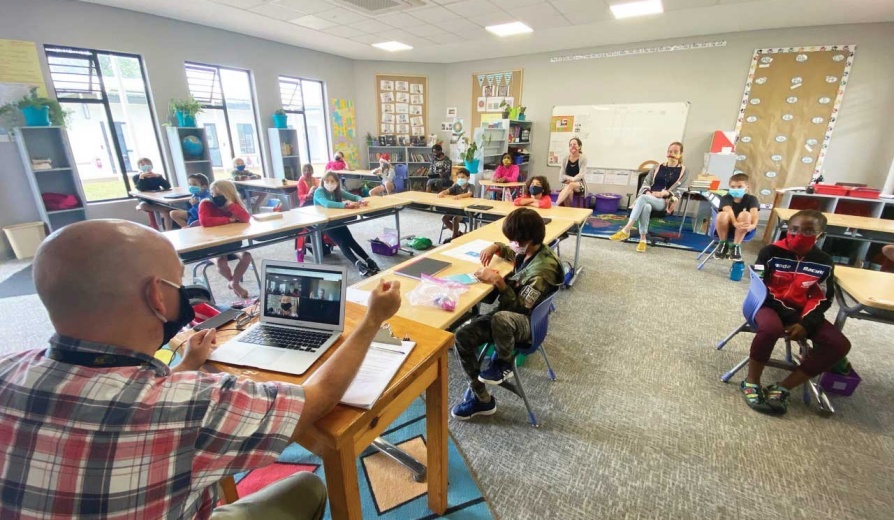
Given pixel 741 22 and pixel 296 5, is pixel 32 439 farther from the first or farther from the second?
pixel 741 22

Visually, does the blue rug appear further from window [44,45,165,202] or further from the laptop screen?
window [44,45,165,202]

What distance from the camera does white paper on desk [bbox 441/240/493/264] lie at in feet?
7.76

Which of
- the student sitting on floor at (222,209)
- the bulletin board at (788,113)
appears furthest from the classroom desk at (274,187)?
the bulletin board at (788,113)

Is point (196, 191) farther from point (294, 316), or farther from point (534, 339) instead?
point (534, 339)

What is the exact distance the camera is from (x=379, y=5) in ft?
15.3

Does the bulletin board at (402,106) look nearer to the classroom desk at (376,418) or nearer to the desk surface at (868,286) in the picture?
the desk surface at (868,286)

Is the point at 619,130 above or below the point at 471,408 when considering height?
above

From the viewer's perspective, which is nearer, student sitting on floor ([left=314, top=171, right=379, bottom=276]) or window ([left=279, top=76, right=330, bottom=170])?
student sitting on floor ([left=314, top=171, right=379, bottom=276])

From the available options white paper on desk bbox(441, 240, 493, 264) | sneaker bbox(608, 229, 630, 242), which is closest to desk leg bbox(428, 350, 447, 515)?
white paper on desk bbox(441, 240, 493, 264)

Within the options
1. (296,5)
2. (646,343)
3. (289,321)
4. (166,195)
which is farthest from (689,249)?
(166,195)

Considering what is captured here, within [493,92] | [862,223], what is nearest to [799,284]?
[862,223]

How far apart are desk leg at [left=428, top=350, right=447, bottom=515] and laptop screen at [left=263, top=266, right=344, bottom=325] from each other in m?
0.41

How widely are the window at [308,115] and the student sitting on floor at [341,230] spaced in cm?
405

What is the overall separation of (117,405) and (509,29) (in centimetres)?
671
